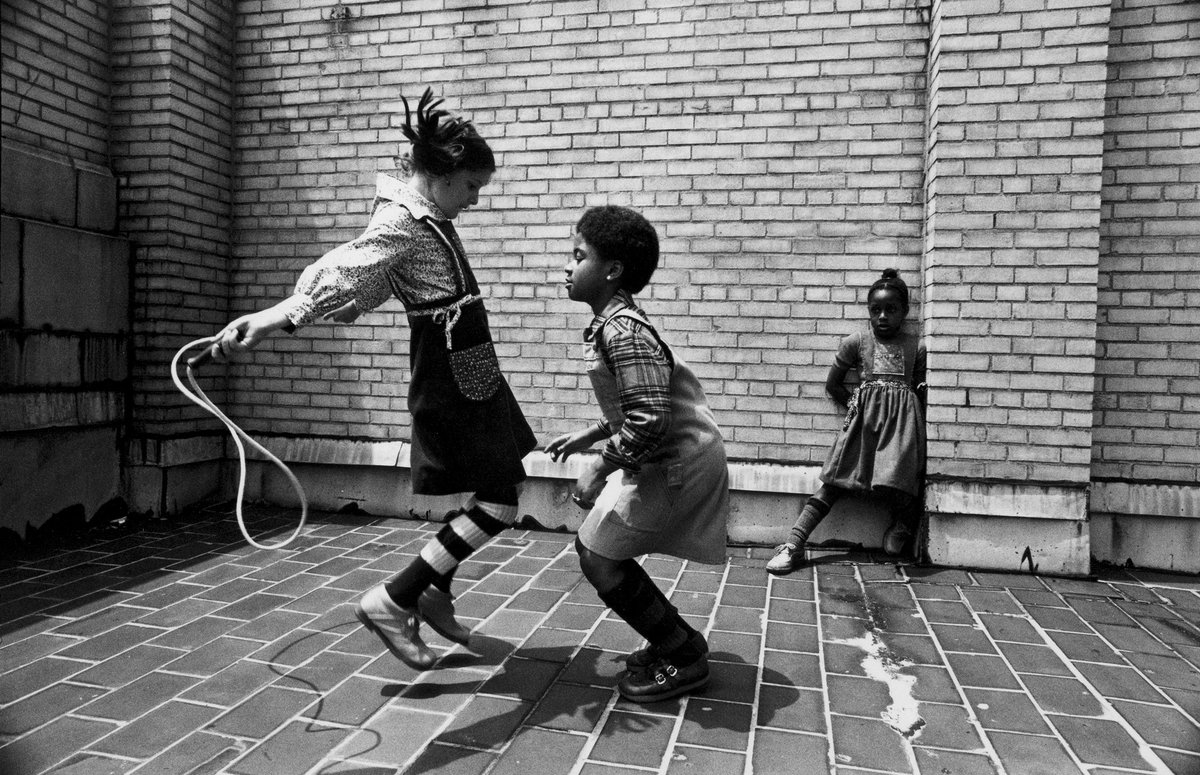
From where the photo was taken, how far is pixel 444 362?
2951 millimetres

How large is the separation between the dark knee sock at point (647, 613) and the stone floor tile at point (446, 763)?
2.12 ft

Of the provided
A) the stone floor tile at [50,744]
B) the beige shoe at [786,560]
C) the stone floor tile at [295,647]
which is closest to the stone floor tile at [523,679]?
the stone floor tile at [295,647]

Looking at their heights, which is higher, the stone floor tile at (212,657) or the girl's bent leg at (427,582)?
the girl's bent leg at (427,582)

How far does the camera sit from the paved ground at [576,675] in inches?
94.7

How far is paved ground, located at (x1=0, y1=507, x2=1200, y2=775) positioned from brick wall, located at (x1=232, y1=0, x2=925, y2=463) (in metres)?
1.49

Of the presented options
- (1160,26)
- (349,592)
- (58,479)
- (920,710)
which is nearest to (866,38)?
(1160,26)

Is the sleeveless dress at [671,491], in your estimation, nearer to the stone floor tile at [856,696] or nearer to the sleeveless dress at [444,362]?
the sleeveless dress at [444,362]

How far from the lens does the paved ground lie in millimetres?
2406

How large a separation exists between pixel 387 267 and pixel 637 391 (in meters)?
1.01

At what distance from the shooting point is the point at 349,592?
3.93m

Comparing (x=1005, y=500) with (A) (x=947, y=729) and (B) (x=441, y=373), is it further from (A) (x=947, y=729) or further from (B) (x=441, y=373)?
(B) (x=441, y=373)

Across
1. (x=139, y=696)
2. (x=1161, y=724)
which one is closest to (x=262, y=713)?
(x=139, y=696)

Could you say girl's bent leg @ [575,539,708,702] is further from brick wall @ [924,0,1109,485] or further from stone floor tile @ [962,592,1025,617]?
brick wall @ [924,0,1109,485]

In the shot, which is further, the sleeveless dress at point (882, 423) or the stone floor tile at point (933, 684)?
the sleeveless dress at point (882, 423)
